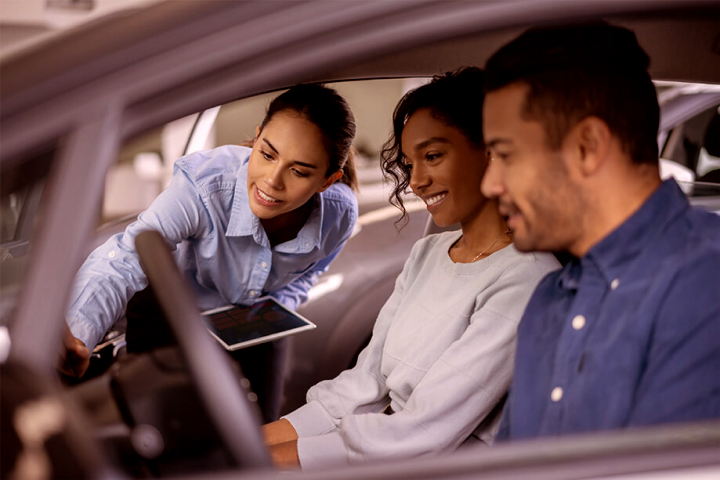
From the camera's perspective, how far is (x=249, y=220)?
5.96 ft

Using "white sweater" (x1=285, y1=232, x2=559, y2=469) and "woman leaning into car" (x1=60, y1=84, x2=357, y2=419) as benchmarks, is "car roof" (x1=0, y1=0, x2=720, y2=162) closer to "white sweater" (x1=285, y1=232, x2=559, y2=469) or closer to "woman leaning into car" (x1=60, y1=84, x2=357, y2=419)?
"white sweater" (x1=285, y1=232, x2=559, y2=469)

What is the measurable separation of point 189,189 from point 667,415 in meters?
1.39

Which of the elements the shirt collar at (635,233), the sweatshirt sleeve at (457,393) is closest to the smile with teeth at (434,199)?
the sweatshirt sleeve at (457,393)

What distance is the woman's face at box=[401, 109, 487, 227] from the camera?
Answer: 1402 millimetres

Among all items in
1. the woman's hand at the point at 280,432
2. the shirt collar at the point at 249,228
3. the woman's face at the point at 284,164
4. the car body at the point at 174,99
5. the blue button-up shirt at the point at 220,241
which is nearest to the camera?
the car body at the point at 174,99

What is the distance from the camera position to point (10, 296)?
71 centimetres

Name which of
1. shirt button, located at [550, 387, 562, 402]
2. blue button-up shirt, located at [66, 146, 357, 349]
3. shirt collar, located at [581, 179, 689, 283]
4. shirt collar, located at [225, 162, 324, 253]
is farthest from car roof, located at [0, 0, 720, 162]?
shirt collar, located at [225, 162, 324, 253]

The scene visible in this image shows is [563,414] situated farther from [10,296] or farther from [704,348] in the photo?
[10,296]

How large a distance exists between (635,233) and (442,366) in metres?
0.46

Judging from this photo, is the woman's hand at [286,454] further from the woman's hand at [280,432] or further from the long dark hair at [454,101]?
the long dark hair at [454,101]

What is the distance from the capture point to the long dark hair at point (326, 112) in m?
1.71

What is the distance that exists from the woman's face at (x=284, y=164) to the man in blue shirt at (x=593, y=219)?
0.74m

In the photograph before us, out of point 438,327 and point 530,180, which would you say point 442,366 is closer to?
point 438,327

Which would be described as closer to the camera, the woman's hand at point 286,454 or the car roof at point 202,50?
the car roof at point 202,50
